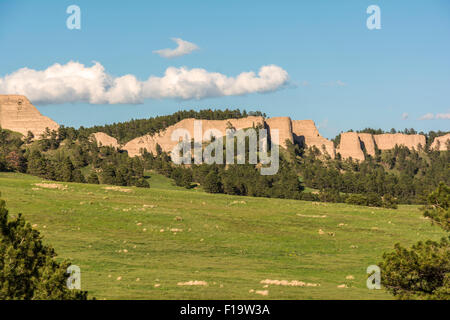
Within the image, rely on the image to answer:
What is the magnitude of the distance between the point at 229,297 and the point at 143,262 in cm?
1211

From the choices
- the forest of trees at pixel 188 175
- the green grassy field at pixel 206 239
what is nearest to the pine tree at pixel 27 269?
the green grassy field at pixel 206 239

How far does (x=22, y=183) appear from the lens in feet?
223

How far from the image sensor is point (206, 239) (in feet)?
148

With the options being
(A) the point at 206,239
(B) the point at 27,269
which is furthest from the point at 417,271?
(A) the point at 206,239

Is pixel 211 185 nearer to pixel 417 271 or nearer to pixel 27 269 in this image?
pixel 417 271

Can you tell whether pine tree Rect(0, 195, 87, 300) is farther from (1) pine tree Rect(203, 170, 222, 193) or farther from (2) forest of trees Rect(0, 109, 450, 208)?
(1) pine tree Rect(203, 170, 222, 193)

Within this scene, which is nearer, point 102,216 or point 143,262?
point 143,262

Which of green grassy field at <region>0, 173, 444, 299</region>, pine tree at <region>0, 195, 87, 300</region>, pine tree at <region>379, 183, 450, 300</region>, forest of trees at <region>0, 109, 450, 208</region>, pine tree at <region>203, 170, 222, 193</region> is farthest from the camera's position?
pine tree at <region>203, 170, 222, 193</region>

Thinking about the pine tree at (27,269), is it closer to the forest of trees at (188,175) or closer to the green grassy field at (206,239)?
the green grassy field at (206,239)

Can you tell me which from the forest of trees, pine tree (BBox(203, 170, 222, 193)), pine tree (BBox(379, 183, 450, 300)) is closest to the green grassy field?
pine tree (BBox(379, 183, 450, 300))

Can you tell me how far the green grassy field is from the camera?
2828 cm

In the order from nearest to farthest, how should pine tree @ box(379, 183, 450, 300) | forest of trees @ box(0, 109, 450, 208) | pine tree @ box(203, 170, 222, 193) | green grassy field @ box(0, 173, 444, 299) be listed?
pine tree @ box(379, 183, 450, 300) < green grassy field @ box(0, 173, 444, 299) < forest of trees @ box(0, 109, 450, 208) < pine tree @ box(203, 170, 222, 193)
